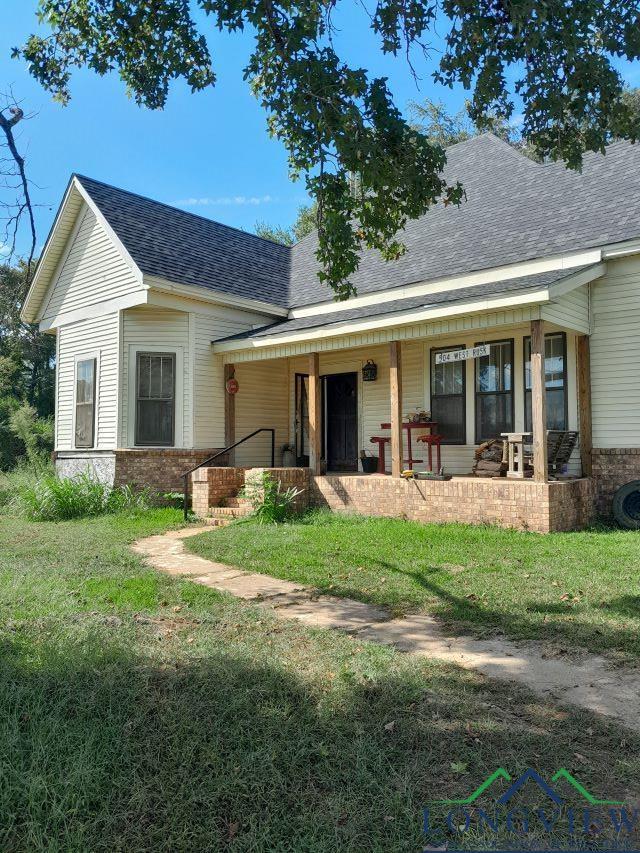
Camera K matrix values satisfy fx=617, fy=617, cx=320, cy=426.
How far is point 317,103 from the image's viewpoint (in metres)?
5.42

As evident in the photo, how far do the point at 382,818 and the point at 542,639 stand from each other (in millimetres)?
2456

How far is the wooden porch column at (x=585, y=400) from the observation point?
9898 millimetres

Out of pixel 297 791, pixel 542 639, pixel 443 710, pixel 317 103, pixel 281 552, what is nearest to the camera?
pixel 297 791

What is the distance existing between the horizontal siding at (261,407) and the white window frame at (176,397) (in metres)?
1.41

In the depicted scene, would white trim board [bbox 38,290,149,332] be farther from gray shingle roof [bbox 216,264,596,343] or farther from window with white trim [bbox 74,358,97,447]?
gray shingle roof [bbox 216,264,596,343]

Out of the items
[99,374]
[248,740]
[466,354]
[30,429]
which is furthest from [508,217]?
[30,429]

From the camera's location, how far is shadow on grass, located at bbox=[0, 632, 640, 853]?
2.32 m

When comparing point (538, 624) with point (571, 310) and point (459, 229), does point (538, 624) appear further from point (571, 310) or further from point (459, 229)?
point (459, 229)

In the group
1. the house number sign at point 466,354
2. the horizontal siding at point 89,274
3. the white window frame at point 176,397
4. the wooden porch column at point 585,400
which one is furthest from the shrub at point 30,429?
the wooden porch column at point 585,400

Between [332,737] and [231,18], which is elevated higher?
[231,18]

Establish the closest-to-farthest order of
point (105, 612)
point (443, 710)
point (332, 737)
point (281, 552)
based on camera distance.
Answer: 1. point (332, 737)
2. point (443, 710)
3. point (105, 612)
4. point (281, 552)

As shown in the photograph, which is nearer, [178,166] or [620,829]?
[620,829]

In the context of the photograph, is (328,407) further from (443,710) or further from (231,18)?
(443,710)

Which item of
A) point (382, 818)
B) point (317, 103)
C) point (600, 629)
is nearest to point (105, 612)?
point (382, 818)
